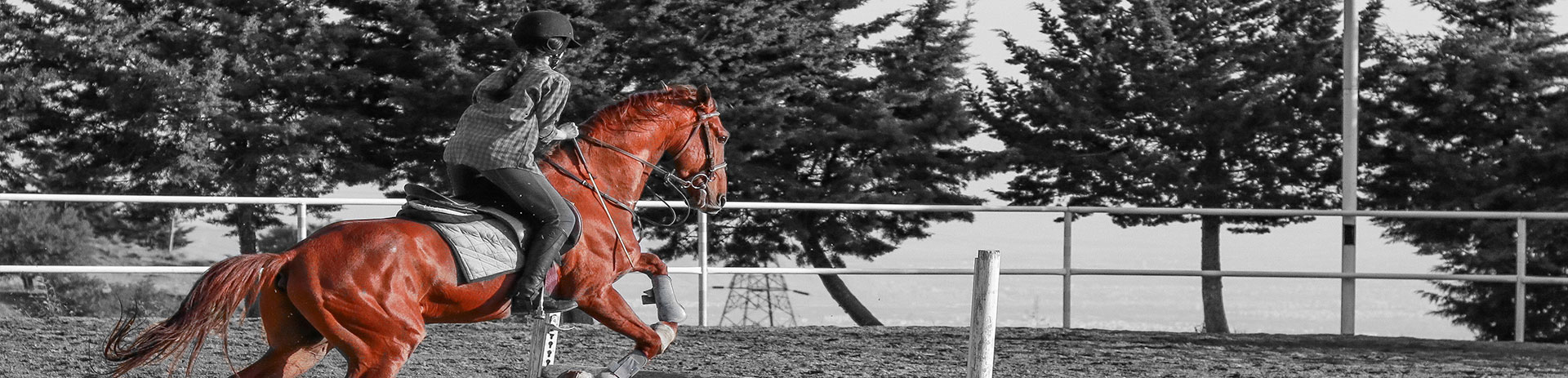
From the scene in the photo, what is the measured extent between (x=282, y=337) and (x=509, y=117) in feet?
3.46

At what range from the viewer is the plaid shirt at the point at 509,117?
5.04 metres

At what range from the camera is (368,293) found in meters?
4.57

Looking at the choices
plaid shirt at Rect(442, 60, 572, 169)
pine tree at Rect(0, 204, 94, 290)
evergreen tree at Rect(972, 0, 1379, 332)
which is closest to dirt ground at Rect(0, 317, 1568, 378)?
plaid shirt at Rect(442, 60, 572, 169)

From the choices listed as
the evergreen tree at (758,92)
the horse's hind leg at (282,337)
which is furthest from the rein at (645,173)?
the evergreen tree at (758,92)

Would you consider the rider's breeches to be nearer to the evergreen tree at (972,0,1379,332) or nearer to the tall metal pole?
the tall metal pole

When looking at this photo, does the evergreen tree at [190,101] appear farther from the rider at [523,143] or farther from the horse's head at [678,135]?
the rider at [523,143]

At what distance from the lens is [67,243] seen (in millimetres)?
26531

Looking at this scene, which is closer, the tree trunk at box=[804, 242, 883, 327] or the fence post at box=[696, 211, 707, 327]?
the fence post at box=[696, 211, 707, 327]

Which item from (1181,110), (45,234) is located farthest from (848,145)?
(45,234)

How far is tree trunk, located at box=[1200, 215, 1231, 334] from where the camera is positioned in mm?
20906

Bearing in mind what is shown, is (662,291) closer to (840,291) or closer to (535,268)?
(535,268)

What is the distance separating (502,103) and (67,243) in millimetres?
24714

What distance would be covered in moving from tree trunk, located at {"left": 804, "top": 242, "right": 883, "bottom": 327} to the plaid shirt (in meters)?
15.9

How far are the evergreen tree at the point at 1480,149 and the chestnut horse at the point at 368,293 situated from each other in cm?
1576
